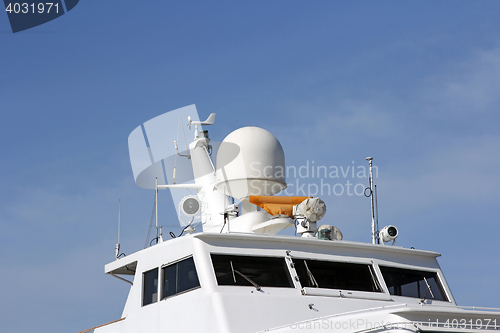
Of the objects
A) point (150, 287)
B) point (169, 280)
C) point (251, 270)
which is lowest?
point (150, 287)

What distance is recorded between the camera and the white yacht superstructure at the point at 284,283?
8625 millimetres

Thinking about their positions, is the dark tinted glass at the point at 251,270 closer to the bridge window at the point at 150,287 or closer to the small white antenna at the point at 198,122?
the bridge window at the point at 150,287

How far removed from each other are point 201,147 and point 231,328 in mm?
8266

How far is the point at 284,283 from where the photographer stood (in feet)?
35.1

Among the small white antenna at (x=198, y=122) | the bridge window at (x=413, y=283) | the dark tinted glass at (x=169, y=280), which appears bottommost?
the bridge window at (x=413, y=283)

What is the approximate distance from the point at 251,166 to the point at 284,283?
4373 mm

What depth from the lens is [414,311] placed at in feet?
26.1

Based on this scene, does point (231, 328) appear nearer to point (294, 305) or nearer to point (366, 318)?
point (294, 305)

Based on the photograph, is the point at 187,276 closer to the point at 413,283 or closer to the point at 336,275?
the point at 336,275

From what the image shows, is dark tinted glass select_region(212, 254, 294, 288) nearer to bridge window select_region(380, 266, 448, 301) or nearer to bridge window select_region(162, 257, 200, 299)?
bridge window select_region(162, 257, 200, 299)

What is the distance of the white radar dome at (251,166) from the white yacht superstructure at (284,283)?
0.93 meters

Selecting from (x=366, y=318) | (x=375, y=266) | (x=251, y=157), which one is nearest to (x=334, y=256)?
(x=375, y=266)

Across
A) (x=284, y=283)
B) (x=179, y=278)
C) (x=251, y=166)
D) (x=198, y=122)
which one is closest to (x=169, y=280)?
(x=179, y=278)

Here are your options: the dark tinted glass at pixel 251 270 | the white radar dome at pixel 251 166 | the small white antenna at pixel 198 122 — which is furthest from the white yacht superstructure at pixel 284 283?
the small white antenna at pixel 198 122
